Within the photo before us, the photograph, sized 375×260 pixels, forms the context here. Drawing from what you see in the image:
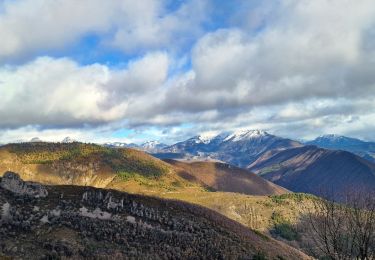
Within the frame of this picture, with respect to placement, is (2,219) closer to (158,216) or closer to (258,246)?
(158,216)

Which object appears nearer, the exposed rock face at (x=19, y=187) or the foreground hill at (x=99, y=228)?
the foreground hill at (x=99, y=228)

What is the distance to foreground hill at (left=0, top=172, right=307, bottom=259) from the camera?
4522 inches

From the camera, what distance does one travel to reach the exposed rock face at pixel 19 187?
142 meters

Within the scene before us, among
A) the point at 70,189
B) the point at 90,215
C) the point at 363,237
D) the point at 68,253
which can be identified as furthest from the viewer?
the point at 70,189

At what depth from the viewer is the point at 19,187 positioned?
144m

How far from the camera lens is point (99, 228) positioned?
13500cm

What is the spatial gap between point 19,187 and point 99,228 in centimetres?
3220

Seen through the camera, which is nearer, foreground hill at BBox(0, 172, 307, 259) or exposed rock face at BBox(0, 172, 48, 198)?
foreground hill at BBox(0, 172, 307, 259)

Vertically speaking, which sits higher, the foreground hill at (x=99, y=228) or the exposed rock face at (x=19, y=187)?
the exposed rock face at (x=19, y=187)

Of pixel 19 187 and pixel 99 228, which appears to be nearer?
pixel 99 228

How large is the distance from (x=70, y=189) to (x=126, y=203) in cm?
2153

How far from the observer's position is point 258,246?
543ft

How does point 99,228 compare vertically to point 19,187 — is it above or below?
below

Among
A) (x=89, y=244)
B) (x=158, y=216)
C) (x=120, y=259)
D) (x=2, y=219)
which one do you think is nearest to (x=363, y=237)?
(x=120, y=259)
